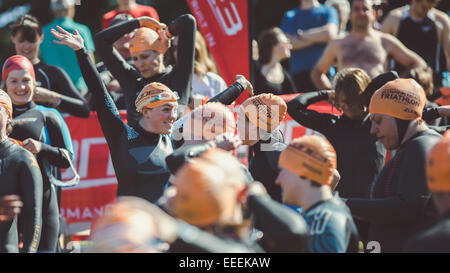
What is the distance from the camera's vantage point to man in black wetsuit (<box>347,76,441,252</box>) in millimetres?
5160

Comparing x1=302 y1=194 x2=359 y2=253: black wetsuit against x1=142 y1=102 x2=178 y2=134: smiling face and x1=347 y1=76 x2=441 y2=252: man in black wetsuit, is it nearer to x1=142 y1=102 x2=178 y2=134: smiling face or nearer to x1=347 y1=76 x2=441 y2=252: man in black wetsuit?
x1=347 y1=76 x2=441 y2=252: man in black wetsuit

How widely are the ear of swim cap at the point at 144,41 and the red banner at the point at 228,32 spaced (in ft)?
6.03

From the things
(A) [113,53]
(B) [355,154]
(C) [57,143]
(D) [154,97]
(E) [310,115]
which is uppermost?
(A) [113,53]

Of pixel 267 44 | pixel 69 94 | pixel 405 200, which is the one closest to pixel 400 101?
pixel 405 200

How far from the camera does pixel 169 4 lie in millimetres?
17484

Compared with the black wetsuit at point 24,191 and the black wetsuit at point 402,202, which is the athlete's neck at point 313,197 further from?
the black wetsuit at point 24,191

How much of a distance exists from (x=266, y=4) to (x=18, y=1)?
680 centimetres

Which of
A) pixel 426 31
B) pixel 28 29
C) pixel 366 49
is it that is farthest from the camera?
pixel 426 31

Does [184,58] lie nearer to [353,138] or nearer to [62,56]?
[353,138]

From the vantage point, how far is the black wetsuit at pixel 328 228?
4352mm

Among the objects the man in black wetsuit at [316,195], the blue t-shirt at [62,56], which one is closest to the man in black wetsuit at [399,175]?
the man in black wetsuit at [316,195]

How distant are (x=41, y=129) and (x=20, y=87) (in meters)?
0.47

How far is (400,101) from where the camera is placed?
576 centimetres
